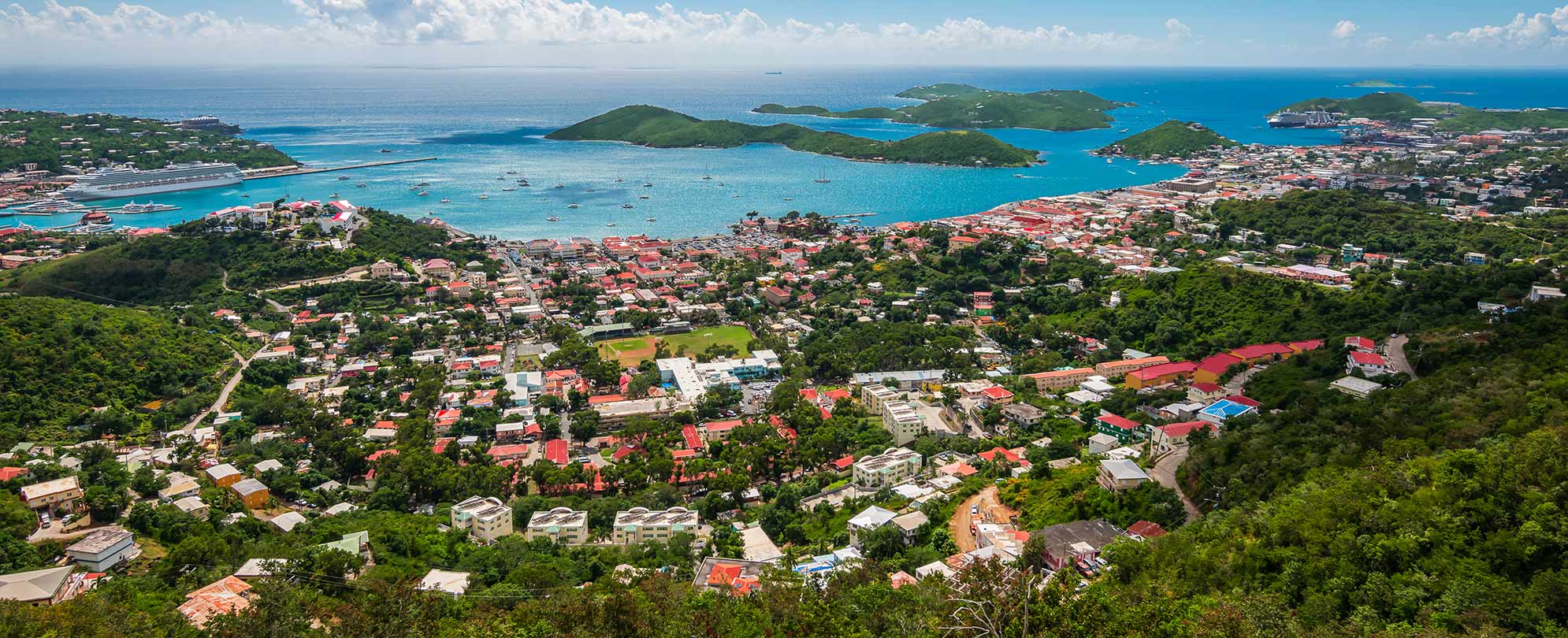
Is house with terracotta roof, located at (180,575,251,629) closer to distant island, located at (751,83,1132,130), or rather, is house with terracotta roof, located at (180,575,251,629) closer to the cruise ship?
the cruise ship

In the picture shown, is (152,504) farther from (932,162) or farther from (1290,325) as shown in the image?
(932,162)

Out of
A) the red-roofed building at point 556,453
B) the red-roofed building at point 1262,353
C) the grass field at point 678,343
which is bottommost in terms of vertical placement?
the red-roofed building at point 556,453

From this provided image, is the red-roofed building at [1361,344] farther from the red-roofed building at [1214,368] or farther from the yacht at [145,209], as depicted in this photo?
the yacht at [145,209]

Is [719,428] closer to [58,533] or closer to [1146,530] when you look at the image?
[1146,530]

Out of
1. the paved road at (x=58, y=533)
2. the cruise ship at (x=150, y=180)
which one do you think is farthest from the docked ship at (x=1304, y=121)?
the paved road at (x=58, y=533)

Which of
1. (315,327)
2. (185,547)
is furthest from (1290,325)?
(315,327)

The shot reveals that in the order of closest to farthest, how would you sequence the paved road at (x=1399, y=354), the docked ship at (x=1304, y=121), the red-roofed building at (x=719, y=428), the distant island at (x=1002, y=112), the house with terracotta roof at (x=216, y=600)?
the house with terracotta roof at (x=216, y=600) < the paved road at (x=1399, y=354) < the red-roofed building at (x=719, y=428) < the docked ship at (x=1304, y=121) < the distant island at (x=1002, y=112)
